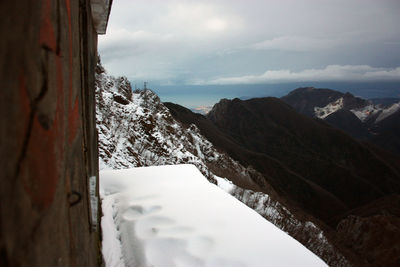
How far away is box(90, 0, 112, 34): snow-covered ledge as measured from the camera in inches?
94.3

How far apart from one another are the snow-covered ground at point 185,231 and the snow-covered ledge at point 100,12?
2496 millimetres

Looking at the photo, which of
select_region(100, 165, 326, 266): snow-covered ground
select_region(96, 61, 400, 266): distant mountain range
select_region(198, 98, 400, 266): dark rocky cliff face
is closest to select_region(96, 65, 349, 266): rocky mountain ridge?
select_region(96, 61, 400, 266): distant mountain range

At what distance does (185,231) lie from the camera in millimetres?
3248

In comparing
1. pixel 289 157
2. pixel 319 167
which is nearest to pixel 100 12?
pixel 319 167

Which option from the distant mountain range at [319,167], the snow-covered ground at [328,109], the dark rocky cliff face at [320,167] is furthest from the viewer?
the snow-covered ground at [328,109]

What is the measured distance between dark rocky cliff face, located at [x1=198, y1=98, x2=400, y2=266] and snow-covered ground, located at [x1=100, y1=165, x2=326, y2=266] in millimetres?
32525

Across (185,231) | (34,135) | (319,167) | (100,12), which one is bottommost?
(319,167)

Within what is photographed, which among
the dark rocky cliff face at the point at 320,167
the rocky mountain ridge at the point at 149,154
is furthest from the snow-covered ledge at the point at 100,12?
the dark rocky cliff face at the point at 320,167

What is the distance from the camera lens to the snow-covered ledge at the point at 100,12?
2.40 metres

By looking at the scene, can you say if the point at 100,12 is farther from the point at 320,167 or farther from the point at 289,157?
the point at 289,157

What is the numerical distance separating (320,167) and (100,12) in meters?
86.7

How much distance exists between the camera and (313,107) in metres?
192

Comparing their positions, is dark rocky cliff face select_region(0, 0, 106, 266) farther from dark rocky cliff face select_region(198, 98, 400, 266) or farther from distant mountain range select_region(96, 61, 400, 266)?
dark rocky cliff face select_region(198, 98, 400, 266)

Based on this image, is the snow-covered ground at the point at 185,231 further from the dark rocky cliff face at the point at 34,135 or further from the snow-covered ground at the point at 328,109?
the snow-covered ground at the point at 328,109
